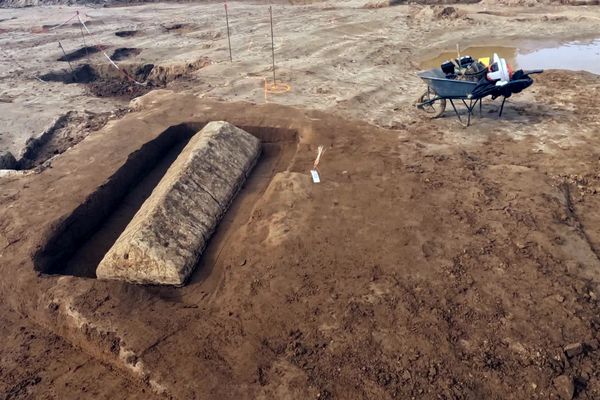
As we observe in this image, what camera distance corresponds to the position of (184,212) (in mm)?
7512

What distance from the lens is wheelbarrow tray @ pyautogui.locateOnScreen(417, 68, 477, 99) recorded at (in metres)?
9.68

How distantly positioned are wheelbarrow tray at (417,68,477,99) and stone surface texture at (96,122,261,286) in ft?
14.9

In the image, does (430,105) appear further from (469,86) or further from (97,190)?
(97,190)

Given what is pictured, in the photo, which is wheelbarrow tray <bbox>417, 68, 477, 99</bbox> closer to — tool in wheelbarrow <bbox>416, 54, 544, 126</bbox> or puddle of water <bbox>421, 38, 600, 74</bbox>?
tool in wheelbarrow <bbox>416, 54, 544, 126</bbox>

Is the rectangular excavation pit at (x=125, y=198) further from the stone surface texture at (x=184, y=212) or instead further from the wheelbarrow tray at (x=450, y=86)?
the wheelbarrow tray at (x=450, y=86)

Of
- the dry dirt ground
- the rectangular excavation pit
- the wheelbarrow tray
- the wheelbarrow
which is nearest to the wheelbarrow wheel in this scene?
the wheelbarrow

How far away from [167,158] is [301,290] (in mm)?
5956

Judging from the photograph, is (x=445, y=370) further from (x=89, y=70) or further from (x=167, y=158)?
(x=89, y=70)

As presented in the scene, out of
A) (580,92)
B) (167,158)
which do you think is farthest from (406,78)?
(167,158)

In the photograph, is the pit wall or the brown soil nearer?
the brown soil

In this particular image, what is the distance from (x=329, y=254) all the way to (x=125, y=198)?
498cm

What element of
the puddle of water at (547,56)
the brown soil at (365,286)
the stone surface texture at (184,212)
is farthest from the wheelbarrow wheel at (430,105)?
the stone surface texture at (184,212)

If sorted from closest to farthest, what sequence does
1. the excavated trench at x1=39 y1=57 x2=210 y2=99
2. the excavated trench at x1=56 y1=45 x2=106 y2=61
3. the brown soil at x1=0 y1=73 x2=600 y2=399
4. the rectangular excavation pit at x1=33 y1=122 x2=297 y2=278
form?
1. the brown soil at x1=0 y1=73 x2=600 y2=399
2. the rectangular excavation pit at x1=33 y1=122 x2=297 y2=278
3. the excavated trench at x1=39 y1=57 x2=210 y2=99
4. the excavated trench at x1=56 y1=45 x2=106 y2=61

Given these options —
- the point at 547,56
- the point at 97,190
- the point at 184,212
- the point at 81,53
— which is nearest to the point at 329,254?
the point at 184,212
